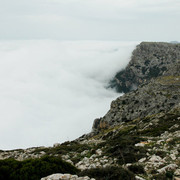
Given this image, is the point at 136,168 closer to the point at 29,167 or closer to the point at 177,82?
the point at 29,167

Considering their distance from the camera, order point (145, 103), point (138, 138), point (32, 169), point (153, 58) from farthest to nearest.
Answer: point (153, 58) → point (145, 103) → point (138, 138) → point (32, 169)

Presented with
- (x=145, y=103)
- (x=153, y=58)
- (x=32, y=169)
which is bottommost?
(x=32, y=169)

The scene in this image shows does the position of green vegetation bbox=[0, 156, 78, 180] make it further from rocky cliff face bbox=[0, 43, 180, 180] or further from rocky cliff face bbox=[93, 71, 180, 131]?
rocky cliff face bbox=[93, 71, 180, 131]

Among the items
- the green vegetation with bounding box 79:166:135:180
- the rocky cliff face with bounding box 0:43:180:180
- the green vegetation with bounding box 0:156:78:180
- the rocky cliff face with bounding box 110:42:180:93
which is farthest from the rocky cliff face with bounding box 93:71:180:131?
the rocky cliff face with bounding box 110:42:180:93

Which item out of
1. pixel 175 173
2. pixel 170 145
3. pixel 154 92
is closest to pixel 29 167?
pixel 175 173

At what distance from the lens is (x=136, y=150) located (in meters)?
16.4

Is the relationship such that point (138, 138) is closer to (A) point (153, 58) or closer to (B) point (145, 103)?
(B) point (145, 103)

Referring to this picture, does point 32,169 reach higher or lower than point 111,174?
higher

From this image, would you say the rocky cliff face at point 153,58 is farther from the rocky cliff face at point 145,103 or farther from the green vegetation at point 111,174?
the green vegetation at point 111,174

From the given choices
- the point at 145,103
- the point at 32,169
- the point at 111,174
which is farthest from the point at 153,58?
the point at 32,169

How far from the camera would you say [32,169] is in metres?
10.7

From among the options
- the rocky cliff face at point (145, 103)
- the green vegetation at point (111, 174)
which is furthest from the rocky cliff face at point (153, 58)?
the green vegetation at point (111, 174)

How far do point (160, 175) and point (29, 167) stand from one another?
7.31 meters

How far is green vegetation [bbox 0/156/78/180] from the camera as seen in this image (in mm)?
10383
